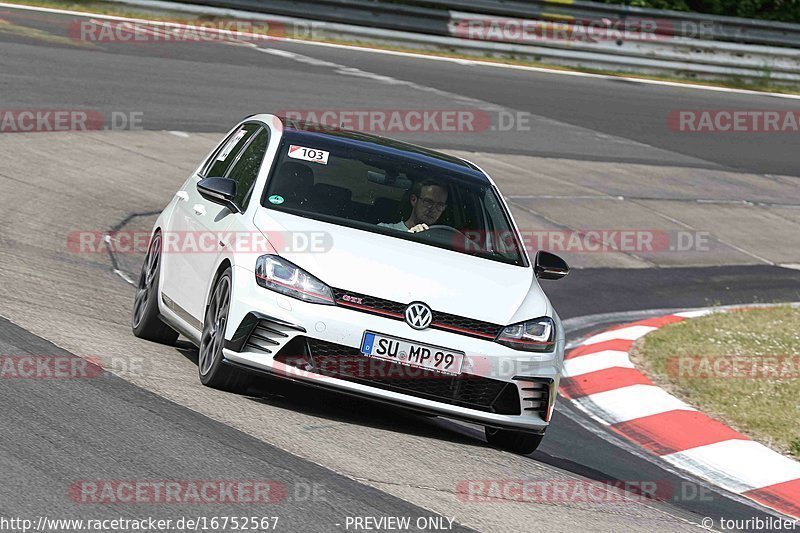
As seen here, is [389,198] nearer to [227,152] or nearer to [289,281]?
[289,281]

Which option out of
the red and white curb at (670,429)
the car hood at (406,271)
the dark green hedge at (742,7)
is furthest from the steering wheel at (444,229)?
the dark green hedge at (742,7)

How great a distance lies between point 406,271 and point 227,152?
86.0 inches

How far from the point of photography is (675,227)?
16.3 meters

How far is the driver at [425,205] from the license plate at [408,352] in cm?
109

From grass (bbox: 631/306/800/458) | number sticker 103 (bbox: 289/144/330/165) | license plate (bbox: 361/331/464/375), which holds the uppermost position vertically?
number sticker 103 (bbox: 289/144/330/165)

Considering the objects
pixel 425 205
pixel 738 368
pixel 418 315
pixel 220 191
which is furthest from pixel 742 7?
pixel 418 315

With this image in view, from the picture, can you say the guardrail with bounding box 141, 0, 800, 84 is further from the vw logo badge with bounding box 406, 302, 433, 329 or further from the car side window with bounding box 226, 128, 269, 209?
the vw logo badge with bounding box 406, 302, 433, 329

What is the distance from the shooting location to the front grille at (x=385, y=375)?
6.45 meters

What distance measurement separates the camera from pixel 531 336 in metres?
6.81

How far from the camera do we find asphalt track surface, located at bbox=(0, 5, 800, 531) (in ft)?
17.5

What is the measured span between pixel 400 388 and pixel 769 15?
90.5 feet

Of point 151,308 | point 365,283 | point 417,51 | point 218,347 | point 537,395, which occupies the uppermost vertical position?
point 365,283

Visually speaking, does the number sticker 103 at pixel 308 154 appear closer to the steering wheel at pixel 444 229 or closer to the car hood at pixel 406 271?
the car hood at pixel 406 271

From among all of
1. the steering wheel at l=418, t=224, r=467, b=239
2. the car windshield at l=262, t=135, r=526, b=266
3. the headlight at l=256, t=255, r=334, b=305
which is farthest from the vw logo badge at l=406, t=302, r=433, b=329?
the steering wheel at l=418, t=224, r=467, b=239
